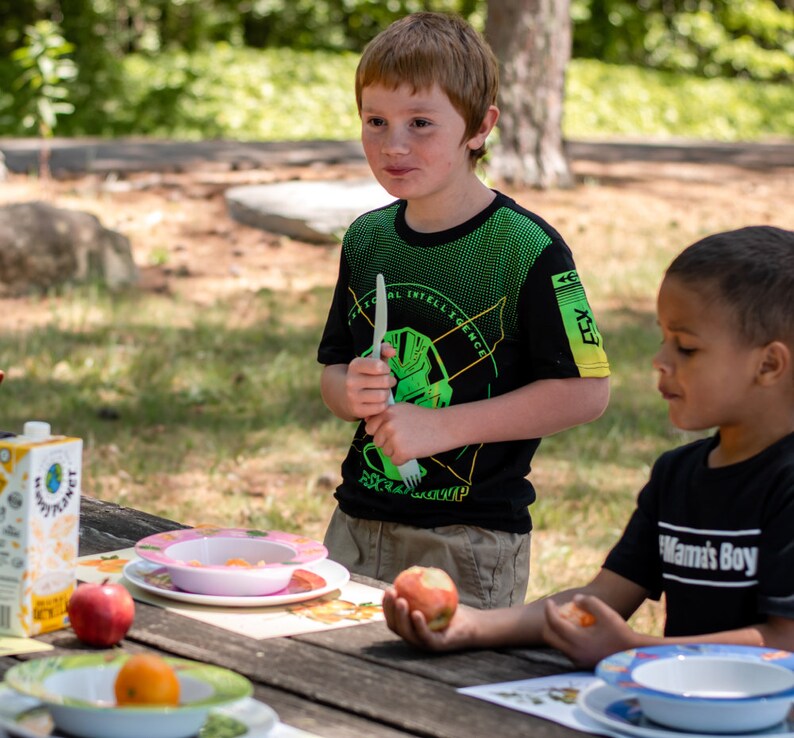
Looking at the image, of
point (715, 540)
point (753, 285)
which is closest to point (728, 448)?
point (715, 540)

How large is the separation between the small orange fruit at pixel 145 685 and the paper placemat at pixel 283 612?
0.43m

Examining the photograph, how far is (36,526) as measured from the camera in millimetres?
1879

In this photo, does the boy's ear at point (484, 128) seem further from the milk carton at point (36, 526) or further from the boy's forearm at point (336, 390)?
the milk carton at point (36, 526)

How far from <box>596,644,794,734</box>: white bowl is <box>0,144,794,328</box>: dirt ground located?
601 cm

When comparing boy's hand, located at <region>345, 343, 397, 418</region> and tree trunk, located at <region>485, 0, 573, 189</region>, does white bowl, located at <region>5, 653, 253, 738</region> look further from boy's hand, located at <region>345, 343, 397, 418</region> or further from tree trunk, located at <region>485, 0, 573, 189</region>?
tree trunk, located at <region>485, 0, 573, 189</region>

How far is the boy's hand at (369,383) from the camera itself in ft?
7.50

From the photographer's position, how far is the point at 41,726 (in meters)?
1.52

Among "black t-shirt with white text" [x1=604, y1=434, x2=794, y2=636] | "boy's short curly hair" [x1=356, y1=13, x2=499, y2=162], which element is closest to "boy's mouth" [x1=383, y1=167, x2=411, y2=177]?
"boy's short curly hair" [x1=356, y1=13, x2=499, y2=162]

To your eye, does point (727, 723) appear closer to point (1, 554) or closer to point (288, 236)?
point (1, 554)

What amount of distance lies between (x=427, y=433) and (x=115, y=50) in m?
19.0

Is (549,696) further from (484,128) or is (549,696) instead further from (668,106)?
(668,106)

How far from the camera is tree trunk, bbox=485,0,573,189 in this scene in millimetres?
9758

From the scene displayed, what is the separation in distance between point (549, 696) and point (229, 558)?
692 mm

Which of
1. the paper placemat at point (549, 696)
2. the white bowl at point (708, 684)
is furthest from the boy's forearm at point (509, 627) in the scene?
the white bowl at point (708, 684)
